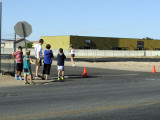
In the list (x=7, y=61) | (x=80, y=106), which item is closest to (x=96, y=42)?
(x=7, y=61)

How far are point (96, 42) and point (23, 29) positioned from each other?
222ft

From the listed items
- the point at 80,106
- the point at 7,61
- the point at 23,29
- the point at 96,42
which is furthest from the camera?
the point at 96,42

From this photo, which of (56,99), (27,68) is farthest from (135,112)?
(27,68)

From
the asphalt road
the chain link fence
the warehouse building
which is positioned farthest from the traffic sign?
the warehouse building

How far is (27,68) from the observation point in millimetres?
14109

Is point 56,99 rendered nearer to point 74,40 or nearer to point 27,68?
point 27,68

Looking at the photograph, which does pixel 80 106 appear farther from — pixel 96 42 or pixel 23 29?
pixel 96 42

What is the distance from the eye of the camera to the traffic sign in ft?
50.6

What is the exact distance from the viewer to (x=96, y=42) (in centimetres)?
8262

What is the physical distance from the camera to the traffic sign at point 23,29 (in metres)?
15.4

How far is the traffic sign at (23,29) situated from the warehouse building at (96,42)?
203 feet

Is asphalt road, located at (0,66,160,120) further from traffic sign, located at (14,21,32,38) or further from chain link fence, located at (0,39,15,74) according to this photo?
chain link fence, located at (0,39,15,74)

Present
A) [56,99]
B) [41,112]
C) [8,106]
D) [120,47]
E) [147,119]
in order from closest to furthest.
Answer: [147,119] → [41,112] → [8,106] → [56,99] → [120,47]

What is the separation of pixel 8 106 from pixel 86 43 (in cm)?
7293
